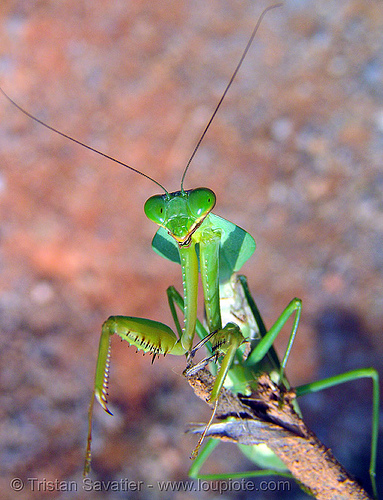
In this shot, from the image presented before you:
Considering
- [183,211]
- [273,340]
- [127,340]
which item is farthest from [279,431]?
[183,211]

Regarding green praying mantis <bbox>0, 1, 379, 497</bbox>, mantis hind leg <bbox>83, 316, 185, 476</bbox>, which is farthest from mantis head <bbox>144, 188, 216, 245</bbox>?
mantis hind leg <bbox>83, 316, 185, 476</bbox>

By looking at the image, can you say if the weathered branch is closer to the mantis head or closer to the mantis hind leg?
the mantis hind leg

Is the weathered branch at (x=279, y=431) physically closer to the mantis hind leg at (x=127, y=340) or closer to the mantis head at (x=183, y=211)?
the mantis hind leg at (x=127, y=340)

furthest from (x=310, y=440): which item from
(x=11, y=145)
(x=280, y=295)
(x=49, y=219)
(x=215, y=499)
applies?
(x=11, y=145)

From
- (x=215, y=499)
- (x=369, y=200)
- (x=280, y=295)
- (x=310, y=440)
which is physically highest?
(x=369, y=200)

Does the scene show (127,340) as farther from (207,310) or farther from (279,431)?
(279,431)

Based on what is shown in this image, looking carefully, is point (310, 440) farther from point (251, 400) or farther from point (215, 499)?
point (215, 499)

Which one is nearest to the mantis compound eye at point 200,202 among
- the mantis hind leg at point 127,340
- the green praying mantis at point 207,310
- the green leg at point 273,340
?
the green praying mantis at point 207,310
